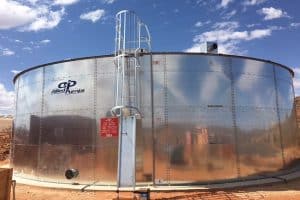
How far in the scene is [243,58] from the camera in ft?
55.2

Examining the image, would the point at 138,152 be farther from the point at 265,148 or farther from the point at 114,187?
the point at 265,148

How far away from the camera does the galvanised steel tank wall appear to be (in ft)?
48.8

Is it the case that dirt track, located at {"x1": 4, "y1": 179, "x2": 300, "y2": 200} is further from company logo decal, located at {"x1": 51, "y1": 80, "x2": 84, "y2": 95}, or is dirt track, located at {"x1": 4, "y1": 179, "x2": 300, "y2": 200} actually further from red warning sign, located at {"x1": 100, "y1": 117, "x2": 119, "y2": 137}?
company logo decal, located at {"x1": 51, "y1": 80, "x2": 84, "y2": 95}

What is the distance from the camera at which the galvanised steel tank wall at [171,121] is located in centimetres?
1487

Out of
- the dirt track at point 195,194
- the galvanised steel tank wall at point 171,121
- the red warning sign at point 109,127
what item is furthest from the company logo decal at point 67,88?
the dirt track at point 195,194

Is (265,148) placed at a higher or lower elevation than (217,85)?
lower

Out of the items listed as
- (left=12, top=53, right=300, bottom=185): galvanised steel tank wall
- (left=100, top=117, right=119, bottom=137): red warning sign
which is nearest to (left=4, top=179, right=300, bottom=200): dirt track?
(left=12, top=53, right=300, bottom=185): galvanised steel tank wall

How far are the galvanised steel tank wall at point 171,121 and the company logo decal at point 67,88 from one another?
5 cm

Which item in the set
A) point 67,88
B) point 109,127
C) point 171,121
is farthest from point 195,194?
point 67,88

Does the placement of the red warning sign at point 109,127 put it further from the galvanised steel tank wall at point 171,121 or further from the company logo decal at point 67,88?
the company logo decal at point 67,88

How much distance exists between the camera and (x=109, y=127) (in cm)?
1510

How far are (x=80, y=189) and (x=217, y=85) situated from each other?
8040 mm

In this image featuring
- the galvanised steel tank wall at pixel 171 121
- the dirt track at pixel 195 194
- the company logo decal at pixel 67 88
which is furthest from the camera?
the company logo decal at pixel 67 88

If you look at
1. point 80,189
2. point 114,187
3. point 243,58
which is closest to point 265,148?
point 243,58
